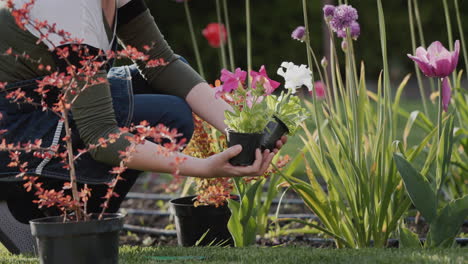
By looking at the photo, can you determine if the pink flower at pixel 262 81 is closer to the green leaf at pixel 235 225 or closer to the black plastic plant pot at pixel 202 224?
the green leaf at pixel 235 225

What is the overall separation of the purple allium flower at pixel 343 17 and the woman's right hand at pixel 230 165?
459 mm

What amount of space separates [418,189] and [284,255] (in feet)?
1.49

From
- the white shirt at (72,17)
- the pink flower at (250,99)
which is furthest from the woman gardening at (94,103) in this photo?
the pink flower at (250,99)

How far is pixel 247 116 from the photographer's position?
2002mm

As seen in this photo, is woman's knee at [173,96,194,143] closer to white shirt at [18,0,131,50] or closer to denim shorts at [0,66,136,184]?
denim shorts at [0,66,136,184]

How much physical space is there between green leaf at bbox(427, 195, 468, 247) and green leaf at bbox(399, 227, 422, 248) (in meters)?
0.06

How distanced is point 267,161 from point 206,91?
0.53 meters

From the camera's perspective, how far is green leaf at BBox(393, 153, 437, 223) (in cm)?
209

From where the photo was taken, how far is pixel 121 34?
7.98ft

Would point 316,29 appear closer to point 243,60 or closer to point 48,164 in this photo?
point 243,60

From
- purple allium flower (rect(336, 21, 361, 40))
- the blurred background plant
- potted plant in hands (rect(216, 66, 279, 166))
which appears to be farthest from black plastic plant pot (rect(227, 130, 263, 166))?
the blurred background plant

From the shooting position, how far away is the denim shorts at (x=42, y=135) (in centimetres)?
217

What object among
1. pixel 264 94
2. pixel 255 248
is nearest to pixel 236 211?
pixel 255 248

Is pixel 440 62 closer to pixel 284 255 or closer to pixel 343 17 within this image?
pixel 343 17
